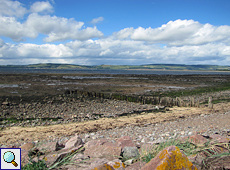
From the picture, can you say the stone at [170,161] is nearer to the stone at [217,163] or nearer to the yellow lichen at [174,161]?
the yellow lichen at [174,161]

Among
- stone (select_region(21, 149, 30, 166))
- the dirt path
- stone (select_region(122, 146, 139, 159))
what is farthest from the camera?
the dirt path

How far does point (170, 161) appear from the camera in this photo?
3.16m

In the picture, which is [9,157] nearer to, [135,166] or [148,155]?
[135,166]

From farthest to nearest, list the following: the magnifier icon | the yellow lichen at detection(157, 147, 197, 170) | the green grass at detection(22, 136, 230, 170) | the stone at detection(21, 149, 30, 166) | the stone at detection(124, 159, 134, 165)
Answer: the stone at detection(21, 149, 30, 166) → the stone at detection(124, 159, 134, 165) → the green grass at detection(22, 136, 230, 170) → the magnifier icon → the yellow lichen at detection(157, 147, 197, 170)

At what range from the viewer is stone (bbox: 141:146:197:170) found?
3.13m

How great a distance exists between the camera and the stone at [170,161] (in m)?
3.13

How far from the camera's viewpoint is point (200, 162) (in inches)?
146

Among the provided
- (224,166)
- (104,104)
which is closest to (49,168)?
(224,166)

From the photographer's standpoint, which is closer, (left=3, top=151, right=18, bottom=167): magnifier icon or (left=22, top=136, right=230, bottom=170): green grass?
(left=3, top=151, right=18, bottom=167): magnifier icon

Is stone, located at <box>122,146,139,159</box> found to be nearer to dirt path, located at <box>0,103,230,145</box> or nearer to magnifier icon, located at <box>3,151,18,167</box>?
magnifier icon, located at <box>3,151,18,167</box>

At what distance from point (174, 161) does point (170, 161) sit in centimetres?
9

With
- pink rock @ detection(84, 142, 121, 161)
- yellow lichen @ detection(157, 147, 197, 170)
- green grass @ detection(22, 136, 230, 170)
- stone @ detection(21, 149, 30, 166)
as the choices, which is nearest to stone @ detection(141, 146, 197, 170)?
yellow lichen @ detection(157, 147, 197, 170)

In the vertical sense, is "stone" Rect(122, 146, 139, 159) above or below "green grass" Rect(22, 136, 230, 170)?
below

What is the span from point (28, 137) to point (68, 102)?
402 inches
